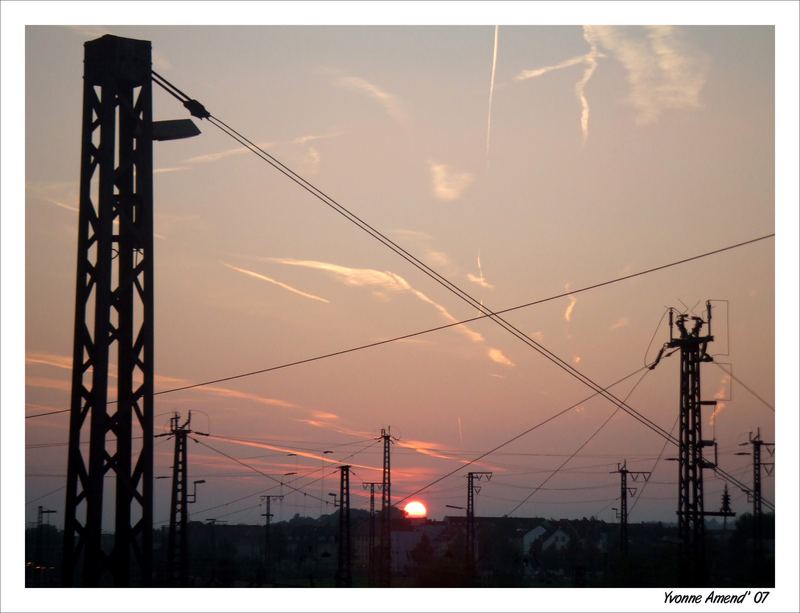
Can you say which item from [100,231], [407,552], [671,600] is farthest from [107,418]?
[407,552]

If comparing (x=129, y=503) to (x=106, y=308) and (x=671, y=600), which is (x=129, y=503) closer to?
(x=106, y=308)

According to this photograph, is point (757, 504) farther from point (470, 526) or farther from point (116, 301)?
point (116, 301)

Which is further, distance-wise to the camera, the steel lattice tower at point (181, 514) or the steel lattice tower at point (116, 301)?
the steel lattice tower at point (181, 514)

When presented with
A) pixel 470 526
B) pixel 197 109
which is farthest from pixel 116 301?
pixel 470 526

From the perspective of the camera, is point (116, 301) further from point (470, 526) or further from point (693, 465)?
point (470, 526)

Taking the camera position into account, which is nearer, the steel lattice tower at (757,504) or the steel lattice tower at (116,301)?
the steel lattice tower at (116,301)

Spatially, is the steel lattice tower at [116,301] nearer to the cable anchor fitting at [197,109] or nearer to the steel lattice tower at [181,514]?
the cable anchor fitting at [197,109]

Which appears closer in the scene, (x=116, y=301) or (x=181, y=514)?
(x=116, y=301)

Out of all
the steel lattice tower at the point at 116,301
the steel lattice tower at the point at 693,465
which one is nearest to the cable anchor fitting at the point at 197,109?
the steel lattice tower at the point at 116,301

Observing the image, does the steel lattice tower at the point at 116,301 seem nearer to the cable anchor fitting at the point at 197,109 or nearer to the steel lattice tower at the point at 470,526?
the cable anchor fitting at the point at 197,109

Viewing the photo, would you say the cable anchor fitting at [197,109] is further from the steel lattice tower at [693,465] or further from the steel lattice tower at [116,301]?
the steel lattice tower at [693,465]

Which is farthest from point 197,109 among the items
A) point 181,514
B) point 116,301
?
point 181,514

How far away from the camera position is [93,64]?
15773 mm

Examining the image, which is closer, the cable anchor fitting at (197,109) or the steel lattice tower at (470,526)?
the cable anchor fitting at (197,109)
